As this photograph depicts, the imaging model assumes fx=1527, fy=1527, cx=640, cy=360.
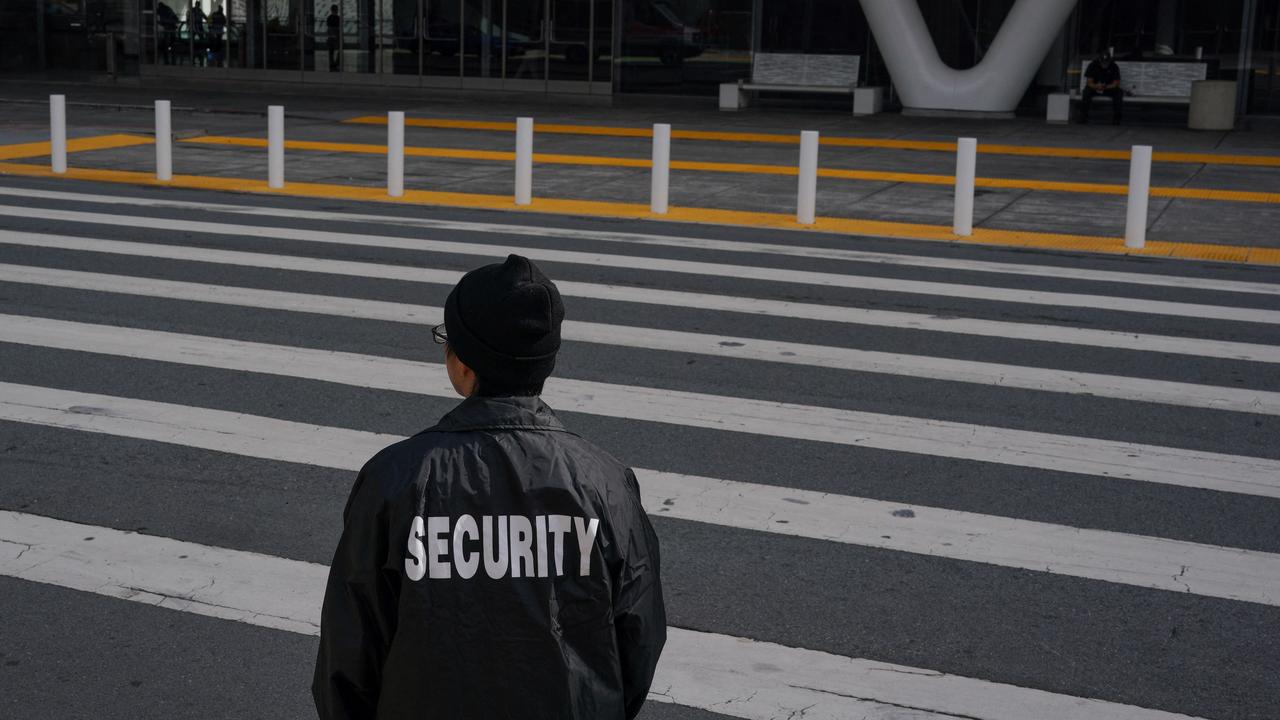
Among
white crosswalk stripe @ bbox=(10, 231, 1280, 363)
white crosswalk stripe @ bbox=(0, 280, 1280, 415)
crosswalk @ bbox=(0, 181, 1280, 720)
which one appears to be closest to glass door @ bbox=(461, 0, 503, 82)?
crosswalk @ bbox=(0, 181, 1280, 720)

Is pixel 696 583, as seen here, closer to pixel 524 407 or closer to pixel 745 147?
pixel 524 407

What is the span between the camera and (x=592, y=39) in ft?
106

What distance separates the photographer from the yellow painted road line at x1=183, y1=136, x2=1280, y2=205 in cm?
1705

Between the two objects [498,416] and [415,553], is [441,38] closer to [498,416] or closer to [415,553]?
[498,416]

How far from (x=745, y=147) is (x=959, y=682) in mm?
18079

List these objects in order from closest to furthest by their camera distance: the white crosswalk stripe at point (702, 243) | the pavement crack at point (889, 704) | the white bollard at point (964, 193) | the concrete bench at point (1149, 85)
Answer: the pavement crack at point (889, 704), the white crosswalk stripe at point (702, 243), the white bollard at point (964, 193), the concrete bench at point (1149, 85)

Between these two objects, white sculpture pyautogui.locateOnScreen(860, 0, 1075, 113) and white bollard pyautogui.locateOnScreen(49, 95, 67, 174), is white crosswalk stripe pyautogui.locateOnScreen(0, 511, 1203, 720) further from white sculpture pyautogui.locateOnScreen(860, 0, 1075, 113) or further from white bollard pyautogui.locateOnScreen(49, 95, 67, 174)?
white sculpture pyautogui.locateOnScreen(860, 0, 1075, 113)

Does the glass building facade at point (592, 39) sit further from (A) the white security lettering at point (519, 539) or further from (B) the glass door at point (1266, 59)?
(A) the white security lettering at point (519, 539)

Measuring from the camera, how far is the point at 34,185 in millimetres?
16484

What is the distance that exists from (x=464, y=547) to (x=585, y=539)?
0.65 feet

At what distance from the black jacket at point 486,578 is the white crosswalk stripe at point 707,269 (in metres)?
8.82

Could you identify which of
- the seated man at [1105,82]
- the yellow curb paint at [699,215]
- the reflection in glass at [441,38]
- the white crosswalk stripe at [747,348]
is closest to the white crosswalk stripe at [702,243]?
the yellow curb paint at [699,215]

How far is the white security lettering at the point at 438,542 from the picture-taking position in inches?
96.7

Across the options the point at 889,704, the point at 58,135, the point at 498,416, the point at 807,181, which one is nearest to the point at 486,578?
the point at 498,416
